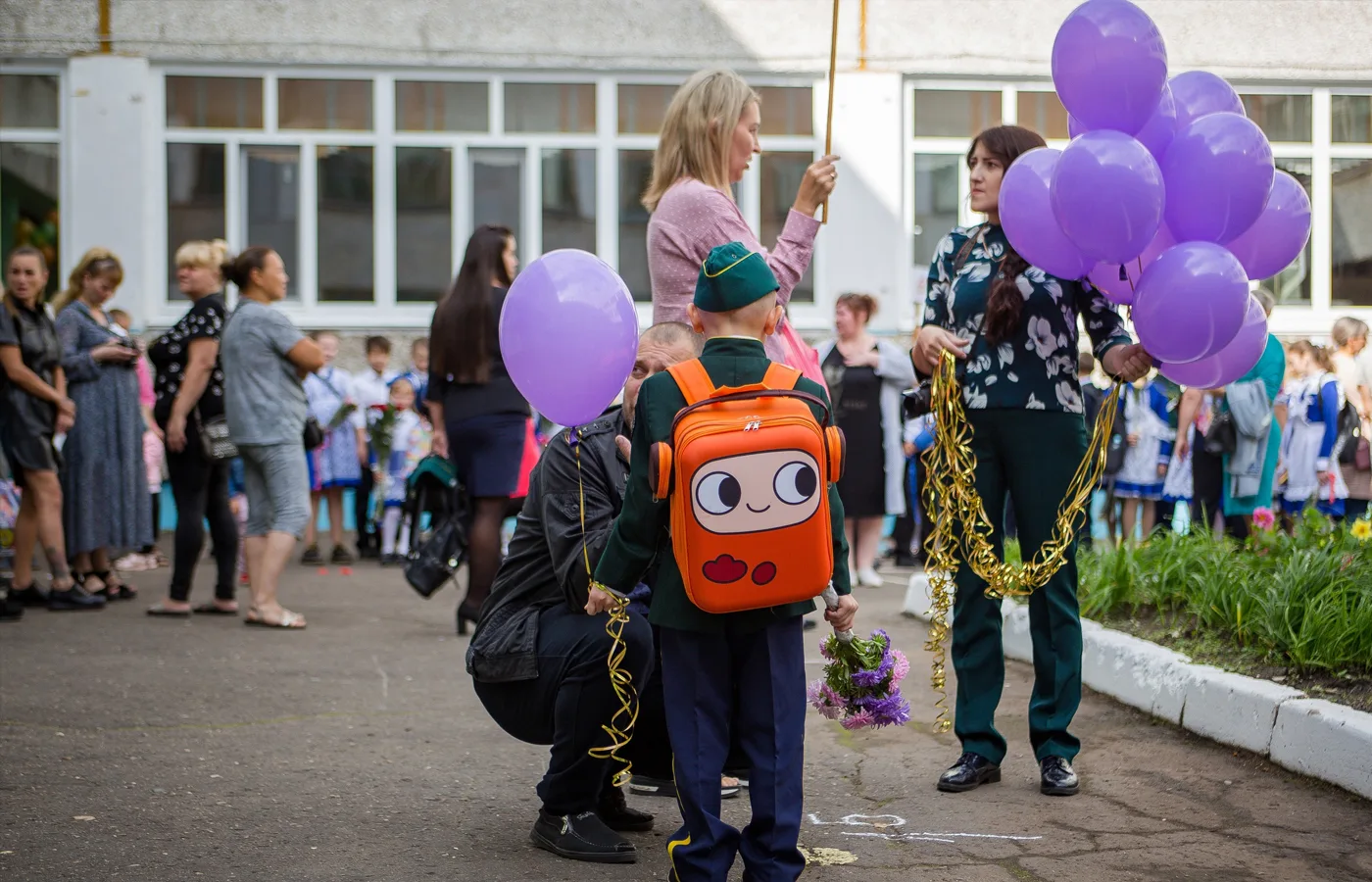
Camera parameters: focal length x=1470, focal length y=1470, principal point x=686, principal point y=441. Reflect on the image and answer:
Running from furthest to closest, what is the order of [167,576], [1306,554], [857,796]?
[167,576] → [1306,554] → [857,796]

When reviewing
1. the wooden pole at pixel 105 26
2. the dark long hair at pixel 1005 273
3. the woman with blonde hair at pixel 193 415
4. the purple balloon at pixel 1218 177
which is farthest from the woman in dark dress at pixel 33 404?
the wooden pole at pixel 105 26

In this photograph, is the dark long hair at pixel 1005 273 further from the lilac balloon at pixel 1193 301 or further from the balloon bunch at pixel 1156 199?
the lilac balloon at pixel 1193 301

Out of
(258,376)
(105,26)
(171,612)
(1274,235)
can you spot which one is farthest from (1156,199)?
(105,26)

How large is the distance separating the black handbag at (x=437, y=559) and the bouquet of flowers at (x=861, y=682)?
3.94 m

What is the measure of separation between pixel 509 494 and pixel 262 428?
143 centimetres

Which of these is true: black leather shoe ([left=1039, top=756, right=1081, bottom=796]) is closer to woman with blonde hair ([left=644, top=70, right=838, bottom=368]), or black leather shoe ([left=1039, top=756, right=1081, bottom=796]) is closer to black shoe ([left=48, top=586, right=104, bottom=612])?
woman with blonde hair ([left=644, top=70, right=838, bottom=368])

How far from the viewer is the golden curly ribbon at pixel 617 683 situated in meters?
3.64

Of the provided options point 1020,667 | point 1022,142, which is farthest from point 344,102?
point 1022,142

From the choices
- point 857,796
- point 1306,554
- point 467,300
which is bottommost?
point 857,796

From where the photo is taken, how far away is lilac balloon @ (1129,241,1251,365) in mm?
3818

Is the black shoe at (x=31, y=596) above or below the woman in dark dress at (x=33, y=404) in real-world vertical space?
below

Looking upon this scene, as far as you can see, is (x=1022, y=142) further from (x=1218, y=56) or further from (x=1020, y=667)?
(x=1218, y=56)

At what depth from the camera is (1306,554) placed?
5895 millimetres

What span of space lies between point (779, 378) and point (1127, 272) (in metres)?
1.45
